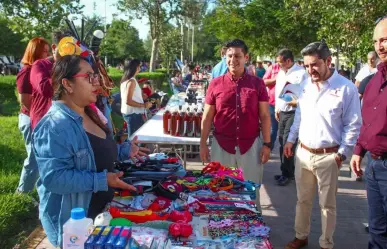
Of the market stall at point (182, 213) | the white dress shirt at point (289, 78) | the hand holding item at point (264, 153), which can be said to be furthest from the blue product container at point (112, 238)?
the white dress shirt at point (289, 78)

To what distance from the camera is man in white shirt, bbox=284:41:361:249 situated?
3.34m

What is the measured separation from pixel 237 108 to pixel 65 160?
2030 mm

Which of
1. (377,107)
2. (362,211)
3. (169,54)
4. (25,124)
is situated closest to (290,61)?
(362,211)

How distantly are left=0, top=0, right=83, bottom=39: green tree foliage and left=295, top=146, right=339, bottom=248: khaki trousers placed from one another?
6.91 m

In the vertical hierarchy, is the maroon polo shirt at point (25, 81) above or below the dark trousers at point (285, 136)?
above

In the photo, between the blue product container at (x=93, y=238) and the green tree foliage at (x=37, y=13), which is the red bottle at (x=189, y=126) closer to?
the blue product container at (x=93, y=238)

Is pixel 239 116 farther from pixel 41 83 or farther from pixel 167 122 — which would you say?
pixel 41 83

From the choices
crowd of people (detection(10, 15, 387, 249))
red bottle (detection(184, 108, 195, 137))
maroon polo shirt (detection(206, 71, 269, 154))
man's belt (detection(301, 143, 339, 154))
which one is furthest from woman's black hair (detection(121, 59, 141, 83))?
man's belt (detection(301, 143, 339, 154))

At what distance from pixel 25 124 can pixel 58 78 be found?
2.53 m

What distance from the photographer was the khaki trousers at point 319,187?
3480 millimetres

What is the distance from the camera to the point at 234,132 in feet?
12.8

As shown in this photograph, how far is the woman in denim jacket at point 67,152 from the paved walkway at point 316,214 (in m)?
1.79

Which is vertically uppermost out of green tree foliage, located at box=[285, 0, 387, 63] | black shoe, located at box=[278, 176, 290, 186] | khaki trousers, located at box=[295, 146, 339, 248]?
green tree foliage, located at box=[285, 0, 387, 63]

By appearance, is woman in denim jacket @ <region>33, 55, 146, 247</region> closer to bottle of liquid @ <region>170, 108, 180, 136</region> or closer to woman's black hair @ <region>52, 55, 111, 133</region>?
woman's black hair @ <region>52, 55, 111, 133</region>
